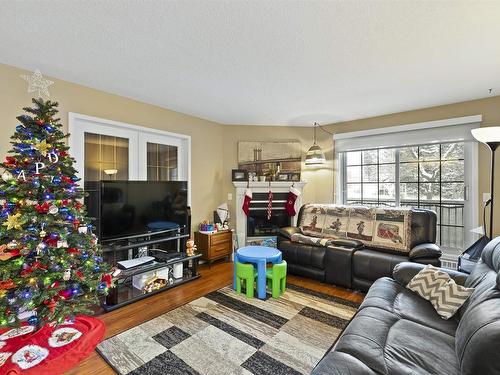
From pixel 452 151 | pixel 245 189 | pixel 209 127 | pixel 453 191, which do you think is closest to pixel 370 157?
pixel 452 151

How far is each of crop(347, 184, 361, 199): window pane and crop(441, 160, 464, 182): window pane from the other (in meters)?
1.24

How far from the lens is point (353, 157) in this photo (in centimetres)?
457

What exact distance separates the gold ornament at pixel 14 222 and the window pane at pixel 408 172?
186 inches

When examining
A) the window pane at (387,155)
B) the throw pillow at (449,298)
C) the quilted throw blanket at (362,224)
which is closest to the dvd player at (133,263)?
the quilted throw blanket at (362,224)

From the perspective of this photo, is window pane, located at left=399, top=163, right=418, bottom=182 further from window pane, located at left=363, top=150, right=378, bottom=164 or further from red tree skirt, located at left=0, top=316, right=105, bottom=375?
red tree skirt, located at left=0, top=316, right=105, bottom=375

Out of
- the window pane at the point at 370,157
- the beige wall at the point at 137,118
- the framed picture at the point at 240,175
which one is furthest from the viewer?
the framed picture at the point at 240,175

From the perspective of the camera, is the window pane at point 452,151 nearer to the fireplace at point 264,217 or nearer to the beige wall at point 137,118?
the fireplace at point 264,217

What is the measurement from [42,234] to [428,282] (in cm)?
307

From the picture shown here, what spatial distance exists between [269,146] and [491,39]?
10.4ft

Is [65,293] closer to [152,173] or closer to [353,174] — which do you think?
[152,173]

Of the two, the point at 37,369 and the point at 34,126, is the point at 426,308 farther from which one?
the point at 34,126

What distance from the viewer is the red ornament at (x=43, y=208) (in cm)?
194

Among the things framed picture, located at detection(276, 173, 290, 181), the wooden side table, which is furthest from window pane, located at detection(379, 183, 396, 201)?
the wooden side table

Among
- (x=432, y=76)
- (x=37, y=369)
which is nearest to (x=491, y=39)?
(x=432, y=76)
